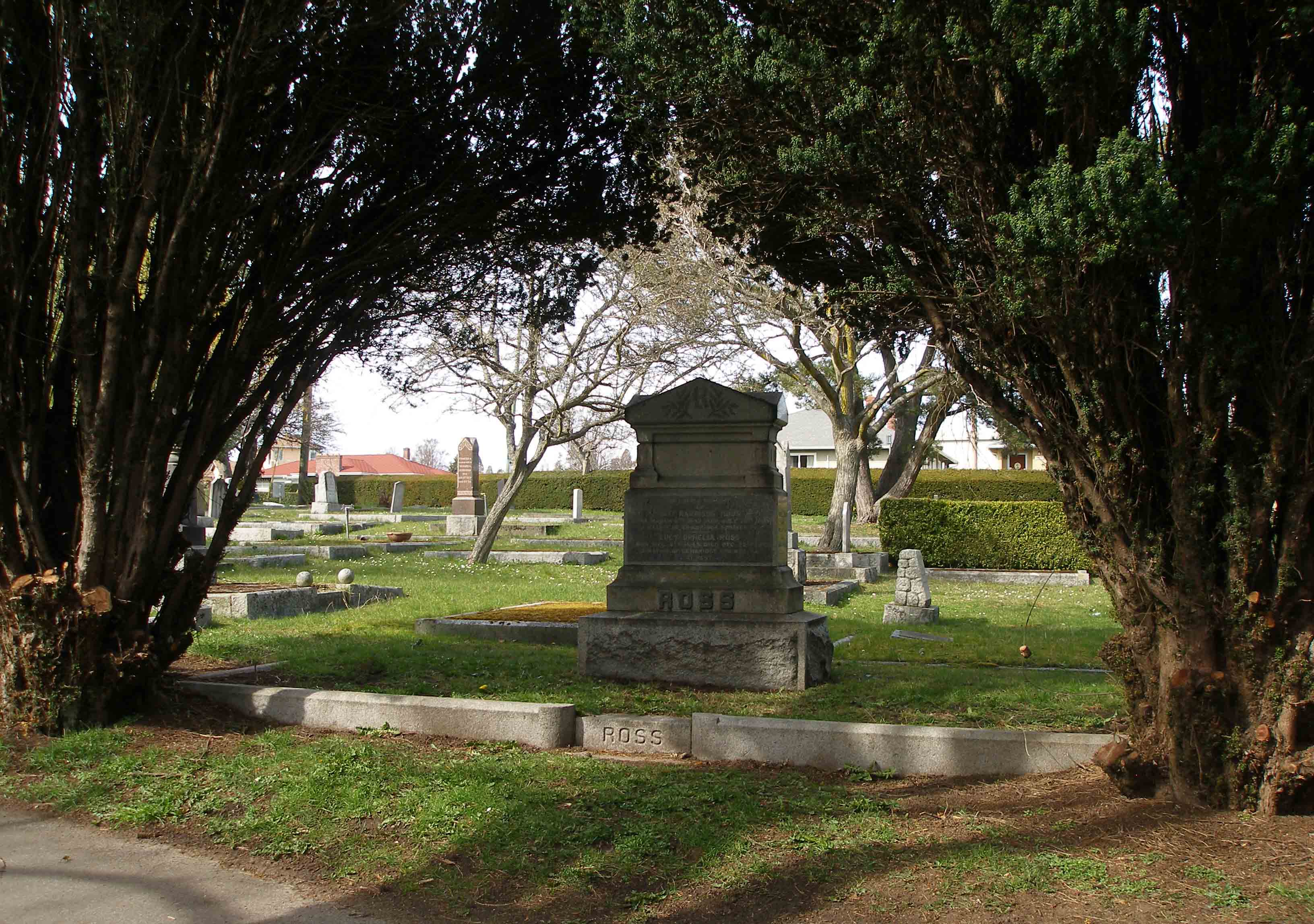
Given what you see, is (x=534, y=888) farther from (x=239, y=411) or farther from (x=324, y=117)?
(x=324, y=117)

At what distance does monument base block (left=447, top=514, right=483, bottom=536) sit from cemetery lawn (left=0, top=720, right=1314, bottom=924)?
23.6 m

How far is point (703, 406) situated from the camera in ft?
27.1

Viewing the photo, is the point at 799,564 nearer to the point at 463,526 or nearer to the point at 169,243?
the point at 169,243

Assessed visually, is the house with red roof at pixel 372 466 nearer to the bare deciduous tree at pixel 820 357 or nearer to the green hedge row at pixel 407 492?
the green hedge row at pixel 407 492

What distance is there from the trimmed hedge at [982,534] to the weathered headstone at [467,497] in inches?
523

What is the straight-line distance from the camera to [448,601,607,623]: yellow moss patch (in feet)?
35.2

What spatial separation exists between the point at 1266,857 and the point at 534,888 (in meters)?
2.89

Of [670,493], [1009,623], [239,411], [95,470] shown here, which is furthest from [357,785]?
[1009,623]

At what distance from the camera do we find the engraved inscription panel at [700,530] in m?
8.09

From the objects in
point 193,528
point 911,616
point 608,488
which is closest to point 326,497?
point 608,488

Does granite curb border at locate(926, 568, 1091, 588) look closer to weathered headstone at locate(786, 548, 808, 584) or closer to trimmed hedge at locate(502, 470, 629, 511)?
weathered headstone at locate(786, 548, 808, 584)

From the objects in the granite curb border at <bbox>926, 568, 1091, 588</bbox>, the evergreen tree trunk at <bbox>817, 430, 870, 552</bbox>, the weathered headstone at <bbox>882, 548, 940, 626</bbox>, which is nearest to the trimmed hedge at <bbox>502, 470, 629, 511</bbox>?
the evergreen tree trunk at <bbox>817, 430, 870, 552</bbox>

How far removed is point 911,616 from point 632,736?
744 centimetres

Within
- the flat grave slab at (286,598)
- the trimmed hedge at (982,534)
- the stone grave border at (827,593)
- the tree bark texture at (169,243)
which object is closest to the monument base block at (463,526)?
the trimmed hedge at (982,534)
